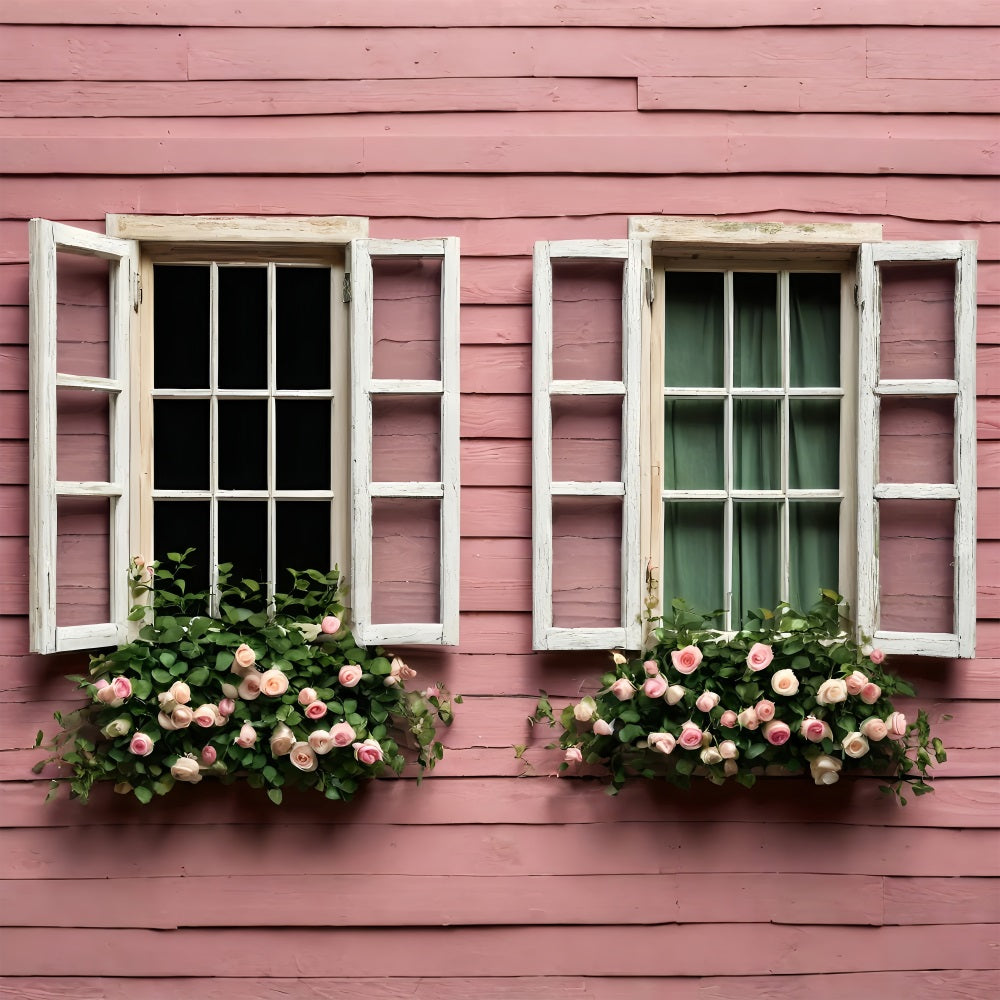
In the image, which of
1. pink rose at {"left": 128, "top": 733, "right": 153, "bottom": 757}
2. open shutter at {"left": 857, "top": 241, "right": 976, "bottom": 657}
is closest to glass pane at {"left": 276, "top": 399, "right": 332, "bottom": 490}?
pink rose at {"left": 128, "top": 733, "right": 153, "bottom": 757}

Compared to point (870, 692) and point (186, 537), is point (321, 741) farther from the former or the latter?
point (870, 692)

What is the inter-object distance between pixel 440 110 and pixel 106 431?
1.36 meters

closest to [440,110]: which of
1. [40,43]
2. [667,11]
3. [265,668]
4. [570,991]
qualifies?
[667,11]

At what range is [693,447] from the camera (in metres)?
2.59

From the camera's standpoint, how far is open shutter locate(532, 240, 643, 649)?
7.90ft

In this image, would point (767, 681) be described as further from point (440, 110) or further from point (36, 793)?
point (36, 793)

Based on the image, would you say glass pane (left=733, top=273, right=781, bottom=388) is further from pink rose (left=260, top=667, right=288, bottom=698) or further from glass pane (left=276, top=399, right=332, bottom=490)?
pink rose (left=260, top=667, right=288, bottom=698)

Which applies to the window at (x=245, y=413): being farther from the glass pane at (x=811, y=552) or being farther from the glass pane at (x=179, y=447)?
the glass pane at (x=811, y=552)

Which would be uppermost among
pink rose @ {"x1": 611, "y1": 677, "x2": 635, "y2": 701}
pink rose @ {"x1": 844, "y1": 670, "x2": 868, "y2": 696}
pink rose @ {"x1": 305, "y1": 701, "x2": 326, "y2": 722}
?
pink rose @ {"x1": 844, "y1": 670, "x2": 868, "y2": 696}

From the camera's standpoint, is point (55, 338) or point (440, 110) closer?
point (55, 338)

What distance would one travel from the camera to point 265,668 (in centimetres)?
236

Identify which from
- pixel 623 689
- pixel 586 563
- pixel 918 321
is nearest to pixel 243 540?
pixel 586 563

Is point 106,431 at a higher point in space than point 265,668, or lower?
higher

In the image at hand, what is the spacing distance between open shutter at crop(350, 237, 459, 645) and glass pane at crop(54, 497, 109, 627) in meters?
0.73
